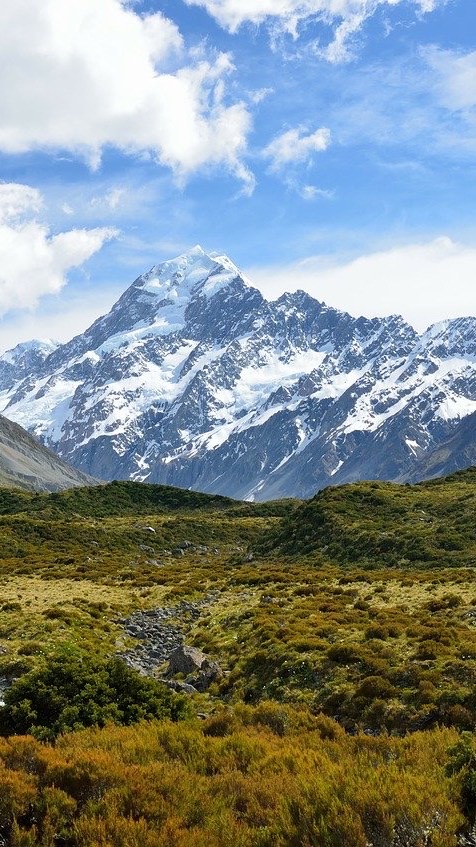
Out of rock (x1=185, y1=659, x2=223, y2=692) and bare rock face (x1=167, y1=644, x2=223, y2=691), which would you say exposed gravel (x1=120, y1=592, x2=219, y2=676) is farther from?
rock (x1=185, y1=659, x2=223, y2=692)

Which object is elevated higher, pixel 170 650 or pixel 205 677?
pixel 205 677

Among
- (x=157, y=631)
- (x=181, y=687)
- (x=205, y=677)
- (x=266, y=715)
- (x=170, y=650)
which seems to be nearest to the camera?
(x=266, y=715)

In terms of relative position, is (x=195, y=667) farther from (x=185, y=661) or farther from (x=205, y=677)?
(x=205, y=677)

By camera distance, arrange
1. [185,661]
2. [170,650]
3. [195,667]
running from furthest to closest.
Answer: [170,650]
[185,661]
[195,667]

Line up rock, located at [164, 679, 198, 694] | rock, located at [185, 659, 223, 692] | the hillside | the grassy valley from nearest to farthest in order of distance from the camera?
the grassy valley
rock, located at [164, 679, 198, 694]
rock, located at [185, 659, 223, 692]
the hillside

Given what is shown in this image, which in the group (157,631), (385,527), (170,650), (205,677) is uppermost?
(385,527)

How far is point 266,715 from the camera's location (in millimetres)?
15727

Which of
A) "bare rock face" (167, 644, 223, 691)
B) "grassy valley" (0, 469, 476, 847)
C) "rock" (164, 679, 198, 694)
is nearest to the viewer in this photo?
"grassy valley" (0, 469, 476, 847)

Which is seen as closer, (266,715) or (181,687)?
(266,715)

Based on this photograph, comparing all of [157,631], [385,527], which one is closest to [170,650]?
[157,631]

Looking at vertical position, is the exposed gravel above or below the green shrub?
below

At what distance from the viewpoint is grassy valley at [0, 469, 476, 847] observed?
9.27 meters

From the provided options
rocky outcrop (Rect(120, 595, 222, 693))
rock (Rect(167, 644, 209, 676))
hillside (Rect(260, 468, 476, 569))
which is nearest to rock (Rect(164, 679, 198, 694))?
rocky outcrop (Rect(120, 595, 222, 693))

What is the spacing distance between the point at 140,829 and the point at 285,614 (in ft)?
73.6
